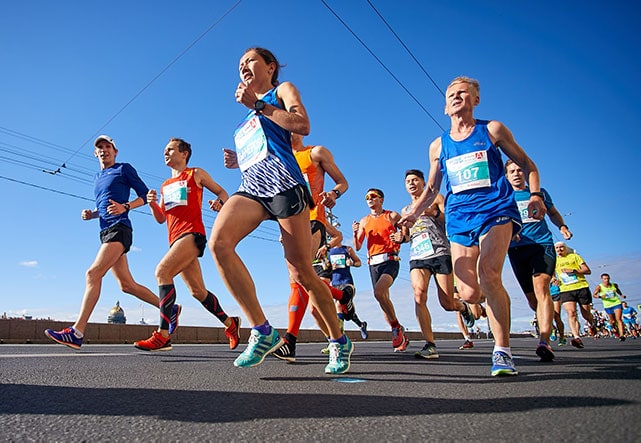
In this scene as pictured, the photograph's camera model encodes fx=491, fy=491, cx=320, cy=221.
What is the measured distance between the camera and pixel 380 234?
6.88 metres

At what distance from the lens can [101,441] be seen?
1359 millimetres

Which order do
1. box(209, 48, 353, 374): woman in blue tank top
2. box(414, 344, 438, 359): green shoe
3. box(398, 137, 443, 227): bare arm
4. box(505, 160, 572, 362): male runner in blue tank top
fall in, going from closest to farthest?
box(209, 48, 353, 374): woman in blue tank top → box(398, 137, 443, 227): bare arm → box(414, 344, 438, 359): green shoe → box(505, 160, 572, 362): male runner in blue tank top

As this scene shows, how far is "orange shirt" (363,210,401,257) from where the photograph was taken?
6.79 meters

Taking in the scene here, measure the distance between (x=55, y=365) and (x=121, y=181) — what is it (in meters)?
2.79

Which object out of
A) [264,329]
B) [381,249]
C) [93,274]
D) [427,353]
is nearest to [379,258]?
[381,249]

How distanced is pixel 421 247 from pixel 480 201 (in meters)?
2.37

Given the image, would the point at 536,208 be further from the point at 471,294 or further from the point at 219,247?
the point at 219,247

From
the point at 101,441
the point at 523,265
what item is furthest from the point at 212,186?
the point at 101,441

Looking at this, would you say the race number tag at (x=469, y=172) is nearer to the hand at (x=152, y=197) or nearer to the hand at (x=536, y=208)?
the hand at (x=536, y=208)

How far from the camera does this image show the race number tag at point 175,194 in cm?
538

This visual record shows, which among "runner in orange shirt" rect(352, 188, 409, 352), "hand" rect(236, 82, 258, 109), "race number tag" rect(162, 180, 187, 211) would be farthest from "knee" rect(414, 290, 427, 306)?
"hand" rect(236, 82, 258, 109)

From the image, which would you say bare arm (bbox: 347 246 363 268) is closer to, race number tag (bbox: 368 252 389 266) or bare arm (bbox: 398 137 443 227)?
race number tag (bbox: 368 252 389 266)

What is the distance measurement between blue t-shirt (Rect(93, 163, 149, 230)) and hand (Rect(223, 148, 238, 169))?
7.71 ft

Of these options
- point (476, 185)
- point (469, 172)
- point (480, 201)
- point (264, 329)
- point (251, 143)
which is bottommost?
point (264, 329)
